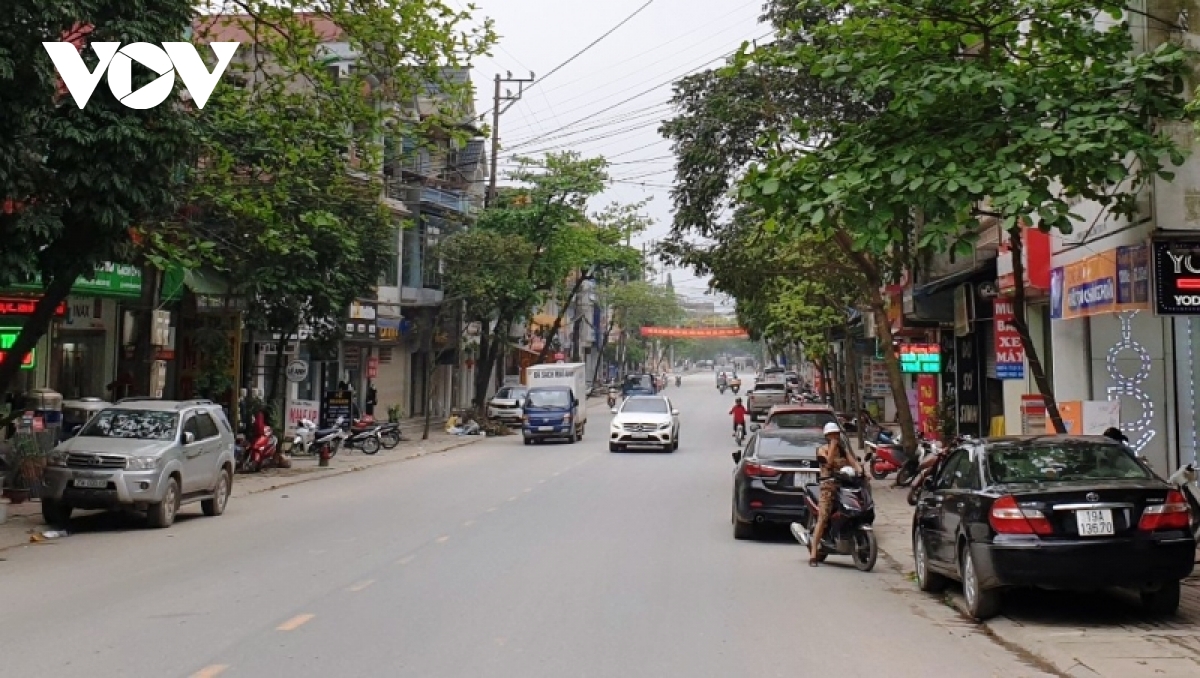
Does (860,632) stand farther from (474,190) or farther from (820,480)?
(474,190)

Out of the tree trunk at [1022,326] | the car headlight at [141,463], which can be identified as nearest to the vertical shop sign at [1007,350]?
the tree trunk at [1022,326]

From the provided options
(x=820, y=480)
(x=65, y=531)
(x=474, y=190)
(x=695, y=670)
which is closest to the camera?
(x=695, y=670)

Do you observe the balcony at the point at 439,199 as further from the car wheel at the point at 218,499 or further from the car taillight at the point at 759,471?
the car taillight at the point at 759,471

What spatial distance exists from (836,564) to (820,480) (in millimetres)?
1163

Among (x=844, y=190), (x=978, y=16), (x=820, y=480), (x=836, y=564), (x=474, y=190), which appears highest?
(x=474, y=190)

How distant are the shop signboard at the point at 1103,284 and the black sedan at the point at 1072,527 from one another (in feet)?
11.2

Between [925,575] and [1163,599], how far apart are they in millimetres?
2503

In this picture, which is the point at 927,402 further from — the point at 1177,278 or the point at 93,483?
the point at 93,483

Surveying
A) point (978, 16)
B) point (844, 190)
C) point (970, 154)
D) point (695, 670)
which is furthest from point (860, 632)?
point (978, 16)

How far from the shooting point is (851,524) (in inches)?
520

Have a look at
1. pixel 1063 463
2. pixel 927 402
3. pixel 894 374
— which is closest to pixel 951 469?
pixel 1063 463

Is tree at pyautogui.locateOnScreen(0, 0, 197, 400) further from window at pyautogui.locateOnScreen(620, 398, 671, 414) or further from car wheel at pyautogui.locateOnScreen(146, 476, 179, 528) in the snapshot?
window at pyautogui.locateOnScreen(620, 398, 671, 414)

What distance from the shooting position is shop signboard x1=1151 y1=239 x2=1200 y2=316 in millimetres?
11891

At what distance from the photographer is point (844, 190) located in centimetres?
1030
